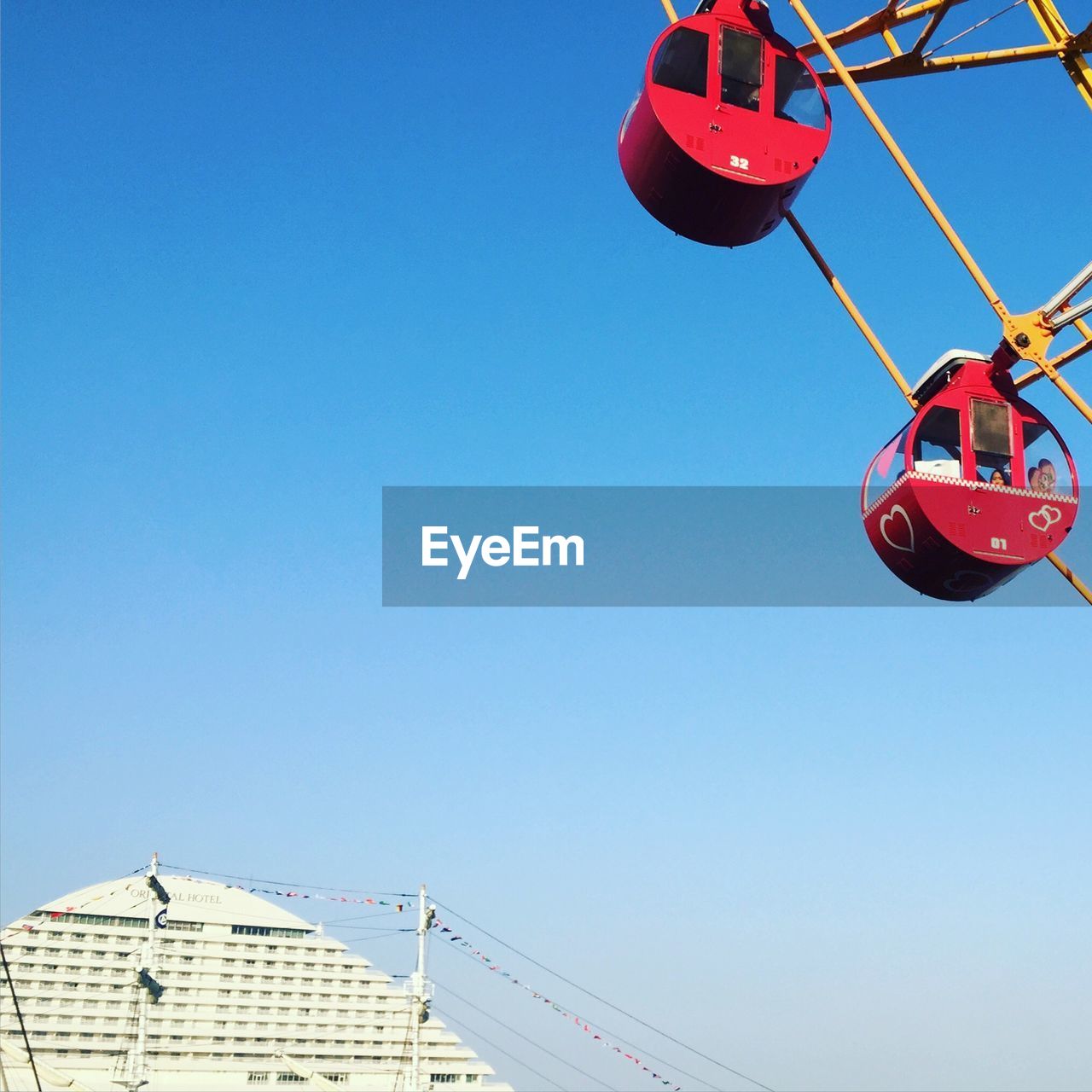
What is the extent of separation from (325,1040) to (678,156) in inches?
2934

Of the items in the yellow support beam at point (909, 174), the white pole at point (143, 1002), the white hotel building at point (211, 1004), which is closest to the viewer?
the yellow support beam at point (909, 174)

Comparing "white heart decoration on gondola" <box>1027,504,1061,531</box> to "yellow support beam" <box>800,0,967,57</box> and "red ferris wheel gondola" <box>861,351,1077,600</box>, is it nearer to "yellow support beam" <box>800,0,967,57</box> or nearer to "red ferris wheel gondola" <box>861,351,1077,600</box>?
"red ferris wheel gondola" <box>861,351,1077,600</box>

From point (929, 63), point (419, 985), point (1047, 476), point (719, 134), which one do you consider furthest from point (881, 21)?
point (419, 985)

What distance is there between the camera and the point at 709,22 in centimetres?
1173

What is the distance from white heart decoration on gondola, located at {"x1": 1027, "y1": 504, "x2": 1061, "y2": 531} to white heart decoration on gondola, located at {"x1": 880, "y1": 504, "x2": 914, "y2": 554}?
Result: 3.36 feet

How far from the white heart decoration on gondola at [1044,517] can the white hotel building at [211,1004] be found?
202 ft

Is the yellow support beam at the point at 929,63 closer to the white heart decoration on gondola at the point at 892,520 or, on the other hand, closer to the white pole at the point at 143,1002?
the white heart decoration on gondola at the point at 892,520

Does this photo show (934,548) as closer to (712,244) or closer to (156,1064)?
(712,244)

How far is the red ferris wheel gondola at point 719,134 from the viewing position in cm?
1103

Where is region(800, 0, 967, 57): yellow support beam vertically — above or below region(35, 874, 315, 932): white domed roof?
below

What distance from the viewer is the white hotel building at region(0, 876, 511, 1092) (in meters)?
68.6

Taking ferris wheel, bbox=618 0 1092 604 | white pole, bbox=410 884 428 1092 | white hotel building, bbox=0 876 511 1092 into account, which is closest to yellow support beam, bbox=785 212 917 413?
ferris wheel, bbox=618 0 1092 604

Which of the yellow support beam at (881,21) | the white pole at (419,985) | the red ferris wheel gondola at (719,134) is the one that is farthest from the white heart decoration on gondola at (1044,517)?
the white pole at (419,985)

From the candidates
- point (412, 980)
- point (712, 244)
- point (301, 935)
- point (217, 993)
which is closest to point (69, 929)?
point (217, 993)
